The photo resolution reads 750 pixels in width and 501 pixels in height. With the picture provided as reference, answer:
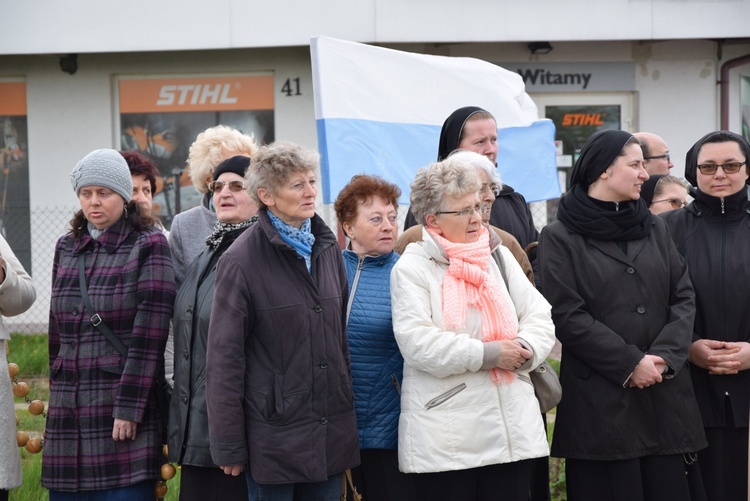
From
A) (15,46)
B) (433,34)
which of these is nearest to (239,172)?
(433,34)

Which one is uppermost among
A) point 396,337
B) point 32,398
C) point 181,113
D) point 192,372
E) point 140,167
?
point 181,113

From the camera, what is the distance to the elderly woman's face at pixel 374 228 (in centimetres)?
425

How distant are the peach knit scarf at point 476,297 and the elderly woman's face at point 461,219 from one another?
0.06 meters

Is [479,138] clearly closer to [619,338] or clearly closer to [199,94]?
[619,338]

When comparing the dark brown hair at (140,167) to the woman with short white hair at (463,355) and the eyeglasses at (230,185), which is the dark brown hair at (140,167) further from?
the woman with short white hair at (463,355)

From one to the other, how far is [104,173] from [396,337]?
153 centimetres

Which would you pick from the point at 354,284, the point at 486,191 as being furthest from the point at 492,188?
the point at 354,284

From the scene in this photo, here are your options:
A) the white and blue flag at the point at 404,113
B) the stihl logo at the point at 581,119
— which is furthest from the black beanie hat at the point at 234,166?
the stihl logo at the point at 581,119

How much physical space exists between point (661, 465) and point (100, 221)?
280cm

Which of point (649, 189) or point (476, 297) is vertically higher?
point (649, 189)

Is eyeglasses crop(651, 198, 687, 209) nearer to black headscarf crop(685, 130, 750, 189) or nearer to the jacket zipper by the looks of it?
black headscarf crop(685, 130, 750, 189)

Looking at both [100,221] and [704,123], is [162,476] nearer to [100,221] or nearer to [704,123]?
[100,221]

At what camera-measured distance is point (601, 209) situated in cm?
450

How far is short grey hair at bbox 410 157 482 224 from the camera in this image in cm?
405
